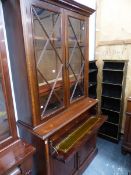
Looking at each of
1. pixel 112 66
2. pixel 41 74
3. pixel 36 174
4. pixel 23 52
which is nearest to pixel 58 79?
pixel 41 74

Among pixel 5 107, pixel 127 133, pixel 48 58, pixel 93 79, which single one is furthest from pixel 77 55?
pixel 127 133

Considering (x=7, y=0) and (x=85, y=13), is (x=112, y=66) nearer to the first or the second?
(x=85, y=13)

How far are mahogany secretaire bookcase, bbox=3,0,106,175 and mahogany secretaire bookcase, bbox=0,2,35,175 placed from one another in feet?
0.34

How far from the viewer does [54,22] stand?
1.28 m

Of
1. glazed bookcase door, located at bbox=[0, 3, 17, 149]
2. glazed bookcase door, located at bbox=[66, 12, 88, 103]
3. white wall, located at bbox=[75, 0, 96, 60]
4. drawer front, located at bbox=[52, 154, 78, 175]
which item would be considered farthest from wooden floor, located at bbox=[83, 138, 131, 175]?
white wall, located at bbox=[75, 0, 96, 60]

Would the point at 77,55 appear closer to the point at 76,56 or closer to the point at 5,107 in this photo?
the point at 76,56

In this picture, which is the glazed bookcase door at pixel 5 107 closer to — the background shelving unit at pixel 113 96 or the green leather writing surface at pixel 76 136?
the green leather writing surface at pixel 76 136

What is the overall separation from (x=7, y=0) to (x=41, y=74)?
60 centimetres

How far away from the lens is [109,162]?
6.84ft

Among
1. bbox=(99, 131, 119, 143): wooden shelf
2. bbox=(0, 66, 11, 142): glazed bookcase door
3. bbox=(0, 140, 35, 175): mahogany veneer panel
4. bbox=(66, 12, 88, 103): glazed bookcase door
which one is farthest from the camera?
bbox=(99, 131, 119, 143): wooden shelf

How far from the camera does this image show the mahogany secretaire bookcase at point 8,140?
3.45 feet

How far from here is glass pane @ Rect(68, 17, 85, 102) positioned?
4.97ft

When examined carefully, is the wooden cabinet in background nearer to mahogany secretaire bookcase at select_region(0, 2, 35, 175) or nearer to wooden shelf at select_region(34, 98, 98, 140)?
wooden shelf at select_region(34, 98, 98, 140)

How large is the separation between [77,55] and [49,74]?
0.49 meters
